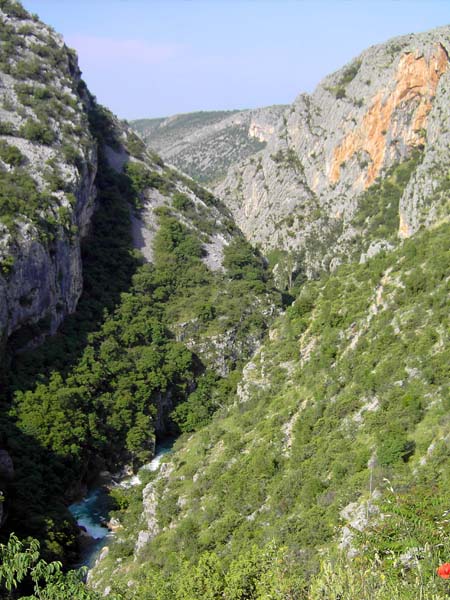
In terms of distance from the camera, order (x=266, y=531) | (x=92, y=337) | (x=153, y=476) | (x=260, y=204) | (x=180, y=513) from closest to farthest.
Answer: (x=266, y=531), (x=180, y=513), (x=153, y=476), (x=92, y=337), (x=260, y=204)

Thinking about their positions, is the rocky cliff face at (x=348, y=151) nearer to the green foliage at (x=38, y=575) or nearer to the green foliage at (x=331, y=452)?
the green foliage at (x=331, y=452)

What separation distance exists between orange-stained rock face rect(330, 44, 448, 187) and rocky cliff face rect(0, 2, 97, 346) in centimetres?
4787

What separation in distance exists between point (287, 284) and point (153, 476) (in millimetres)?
59702

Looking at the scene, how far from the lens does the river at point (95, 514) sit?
1736 inches

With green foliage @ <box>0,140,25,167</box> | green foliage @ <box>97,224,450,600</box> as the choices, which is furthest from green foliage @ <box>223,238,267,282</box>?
green foliage @ <box>97,224,450,600</box>

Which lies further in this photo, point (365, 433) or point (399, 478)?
point (365, 433)

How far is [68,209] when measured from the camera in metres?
65.9

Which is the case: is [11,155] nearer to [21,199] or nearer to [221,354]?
[21,199]

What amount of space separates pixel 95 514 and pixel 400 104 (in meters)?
77.7

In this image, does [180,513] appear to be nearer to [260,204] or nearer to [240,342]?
[240,342]

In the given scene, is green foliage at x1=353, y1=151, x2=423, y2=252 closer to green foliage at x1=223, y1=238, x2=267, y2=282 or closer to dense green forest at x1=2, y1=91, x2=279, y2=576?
green foliage at x1=223, y1=238, x2=267, y2=282

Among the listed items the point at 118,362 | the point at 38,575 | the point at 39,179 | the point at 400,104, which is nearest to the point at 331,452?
the point at 38,575

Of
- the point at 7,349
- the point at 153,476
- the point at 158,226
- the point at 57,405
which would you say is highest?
the point at 158,226

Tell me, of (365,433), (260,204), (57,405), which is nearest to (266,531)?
(365,433)
